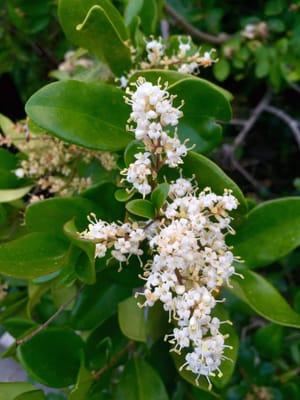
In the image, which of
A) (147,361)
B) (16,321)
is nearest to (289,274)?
(147,361)

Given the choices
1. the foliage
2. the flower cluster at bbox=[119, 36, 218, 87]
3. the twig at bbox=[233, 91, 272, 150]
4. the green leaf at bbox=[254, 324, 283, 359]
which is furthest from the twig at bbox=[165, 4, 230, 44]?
the green leaf at bbox=[254, 324, 283, 359]

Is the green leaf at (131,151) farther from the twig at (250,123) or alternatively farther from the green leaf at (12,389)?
the twig at (250,123)

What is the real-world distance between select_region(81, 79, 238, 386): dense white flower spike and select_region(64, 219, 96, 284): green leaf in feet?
0.03

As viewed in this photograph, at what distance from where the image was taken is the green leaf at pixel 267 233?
40.9 inches

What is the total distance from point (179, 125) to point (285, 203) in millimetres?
201

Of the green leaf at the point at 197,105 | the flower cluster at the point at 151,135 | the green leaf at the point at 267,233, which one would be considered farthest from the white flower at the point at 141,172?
the green leaf at the point at 267,233

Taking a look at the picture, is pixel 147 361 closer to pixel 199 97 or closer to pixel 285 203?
pixel 285 203

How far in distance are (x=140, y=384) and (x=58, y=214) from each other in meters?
0.33

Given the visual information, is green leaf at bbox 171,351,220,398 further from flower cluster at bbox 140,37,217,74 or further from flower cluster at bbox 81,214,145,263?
flower cluster at bbox 140,37,217,74

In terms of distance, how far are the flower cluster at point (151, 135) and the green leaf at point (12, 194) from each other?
34 cm

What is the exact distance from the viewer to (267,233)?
1059 millimetres

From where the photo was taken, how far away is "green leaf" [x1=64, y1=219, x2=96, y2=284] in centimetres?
87

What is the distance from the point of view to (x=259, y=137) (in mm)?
2389

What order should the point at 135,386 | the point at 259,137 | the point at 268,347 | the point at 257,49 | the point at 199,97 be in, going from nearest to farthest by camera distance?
the point at 199,97 < the point at 135,386 < the point at 268,347 < the point at 257,49 < the point at 259,137
